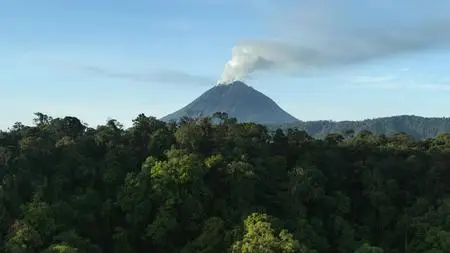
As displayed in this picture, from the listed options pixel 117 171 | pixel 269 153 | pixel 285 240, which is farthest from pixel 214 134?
pixel 285 240

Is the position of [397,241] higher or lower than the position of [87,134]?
lower

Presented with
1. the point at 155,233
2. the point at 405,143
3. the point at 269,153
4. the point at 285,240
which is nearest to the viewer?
the point at 285,240

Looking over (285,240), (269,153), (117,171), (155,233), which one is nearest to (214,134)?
(269,153)

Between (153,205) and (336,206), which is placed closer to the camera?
(153,205)

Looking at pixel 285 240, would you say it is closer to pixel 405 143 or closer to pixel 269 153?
pixel 269 153

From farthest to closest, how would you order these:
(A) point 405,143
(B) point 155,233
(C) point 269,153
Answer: (A) point 405,143
(C) point 269,153
(B) point 155,233

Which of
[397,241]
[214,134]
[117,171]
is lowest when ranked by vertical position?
[397,241]

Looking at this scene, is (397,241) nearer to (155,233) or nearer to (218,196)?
(218,196)
